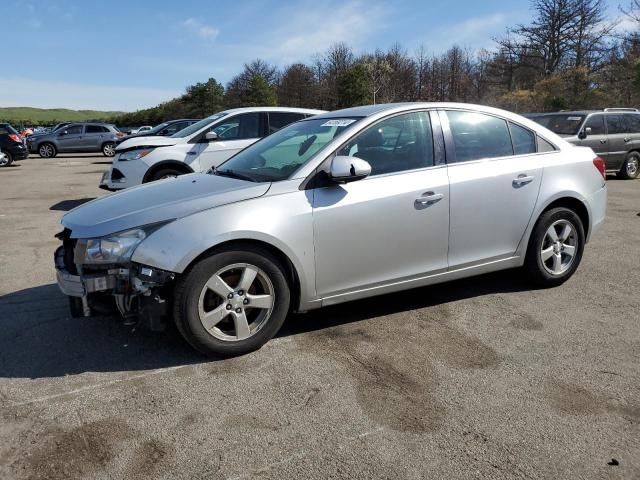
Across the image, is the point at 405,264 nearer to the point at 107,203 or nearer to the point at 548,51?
the point at 107,203

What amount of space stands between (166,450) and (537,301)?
335 cm

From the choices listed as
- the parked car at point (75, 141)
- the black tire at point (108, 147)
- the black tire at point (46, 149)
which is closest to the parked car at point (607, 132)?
the black tire at point (108, 147)

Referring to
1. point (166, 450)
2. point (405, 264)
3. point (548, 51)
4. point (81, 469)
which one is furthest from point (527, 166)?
point (548, 51)

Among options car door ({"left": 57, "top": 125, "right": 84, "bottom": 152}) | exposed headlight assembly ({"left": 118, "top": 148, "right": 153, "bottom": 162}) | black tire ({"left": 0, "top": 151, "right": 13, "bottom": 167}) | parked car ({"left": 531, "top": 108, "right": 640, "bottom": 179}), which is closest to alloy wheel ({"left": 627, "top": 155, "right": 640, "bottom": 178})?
parked car ({"left": 531, "top": 108, "right": 640, "bottom": 179})

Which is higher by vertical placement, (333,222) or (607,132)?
(607,132)

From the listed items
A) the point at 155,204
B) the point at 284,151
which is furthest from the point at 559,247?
the point at 155,204

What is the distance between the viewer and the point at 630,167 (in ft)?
47.0

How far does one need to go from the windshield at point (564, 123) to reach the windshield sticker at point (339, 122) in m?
10.3

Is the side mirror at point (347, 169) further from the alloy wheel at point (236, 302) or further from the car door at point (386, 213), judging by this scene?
the alloy wheel at point (236, 302)

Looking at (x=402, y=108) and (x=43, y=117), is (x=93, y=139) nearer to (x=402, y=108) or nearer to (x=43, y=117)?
(x=402, y=108)

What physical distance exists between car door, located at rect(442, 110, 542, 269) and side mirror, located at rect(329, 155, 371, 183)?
2.81 ft

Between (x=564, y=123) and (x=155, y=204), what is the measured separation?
12.4 meters

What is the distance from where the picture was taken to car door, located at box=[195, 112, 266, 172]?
8.97 meters

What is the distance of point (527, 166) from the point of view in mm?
4574
